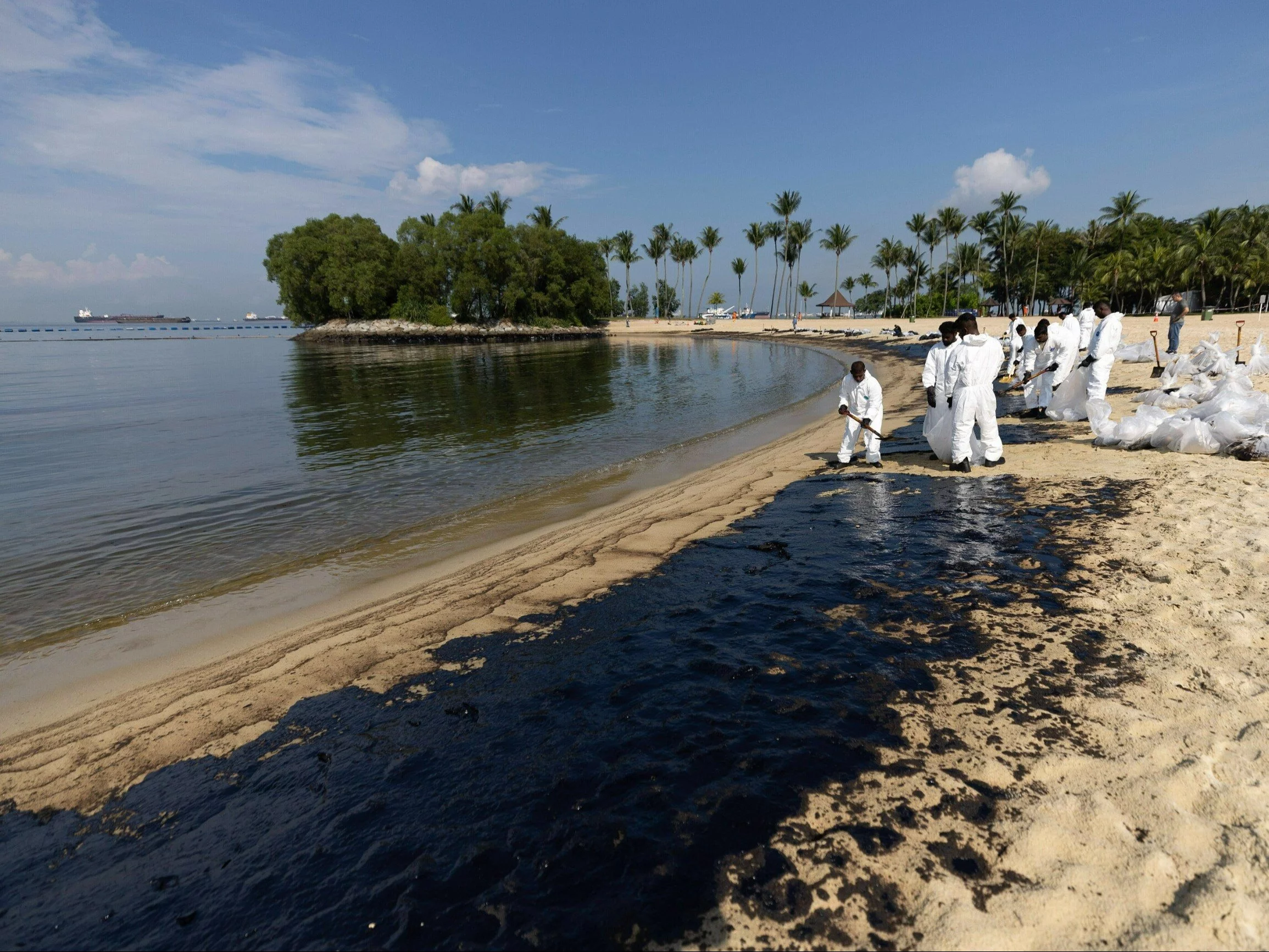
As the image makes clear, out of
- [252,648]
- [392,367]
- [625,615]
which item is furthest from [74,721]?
[392,367]

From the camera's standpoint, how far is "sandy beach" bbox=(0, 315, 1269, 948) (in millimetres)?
2354

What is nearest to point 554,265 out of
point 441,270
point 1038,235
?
point 441,270

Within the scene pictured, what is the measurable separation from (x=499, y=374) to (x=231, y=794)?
3448cm

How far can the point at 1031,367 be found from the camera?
46.4 ft

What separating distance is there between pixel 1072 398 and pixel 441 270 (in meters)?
88.1

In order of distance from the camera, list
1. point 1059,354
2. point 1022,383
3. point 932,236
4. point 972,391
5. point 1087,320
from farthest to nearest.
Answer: point 932,236 → point 1022,383 → point 1087,320 → point 1059,354 → point 972,391

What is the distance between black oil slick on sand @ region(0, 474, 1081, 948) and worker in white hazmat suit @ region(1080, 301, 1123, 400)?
290 inches

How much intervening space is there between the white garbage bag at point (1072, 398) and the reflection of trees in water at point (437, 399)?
12175 millimetres

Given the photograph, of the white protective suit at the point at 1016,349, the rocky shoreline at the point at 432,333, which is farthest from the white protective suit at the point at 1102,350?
the rocky shoreline at the point at 432,333

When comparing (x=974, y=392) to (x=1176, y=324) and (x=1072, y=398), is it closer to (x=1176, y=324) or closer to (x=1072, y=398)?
(x=1072, y=398)

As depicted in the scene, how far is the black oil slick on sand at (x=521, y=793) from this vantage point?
8.48ft

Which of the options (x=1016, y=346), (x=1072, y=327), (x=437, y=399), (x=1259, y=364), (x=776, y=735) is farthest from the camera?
(x=437, y=399)

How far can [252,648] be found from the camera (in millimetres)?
5555

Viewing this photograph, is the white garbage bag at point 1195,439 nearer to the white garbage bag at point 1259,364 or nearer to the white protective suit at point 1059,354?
the white protective suit at point 1059,354
